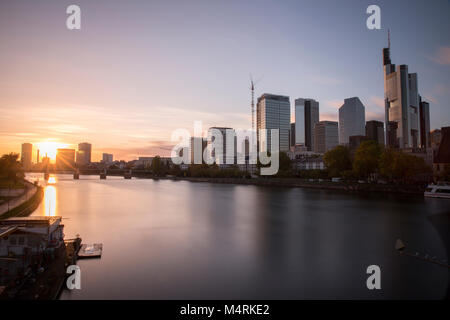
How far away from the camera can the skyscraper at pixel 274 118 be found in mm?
165875

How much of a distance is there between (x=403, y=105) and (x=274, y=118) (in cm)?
8996

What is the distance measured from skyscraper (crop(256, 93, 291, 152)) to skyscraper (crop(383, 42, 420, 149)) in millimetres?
73298

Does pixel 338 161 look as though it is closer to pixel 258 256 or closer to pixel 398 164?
pixel 398 164

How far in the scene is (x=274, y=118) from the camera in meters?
168

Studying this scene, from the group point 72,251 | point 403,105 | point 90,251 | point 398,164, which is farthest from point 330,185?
point 403,105

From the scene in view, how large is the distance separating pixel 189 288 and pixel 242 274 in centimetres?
273

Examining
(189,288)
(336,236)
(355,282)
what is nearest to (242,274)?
(189,288)

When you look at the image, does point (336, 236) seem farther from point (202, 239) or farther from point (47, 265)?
point (47, 265)

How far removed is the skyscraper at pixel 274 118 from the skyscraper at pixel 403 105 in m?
73.3

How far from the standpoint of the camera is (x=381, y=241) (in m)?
18.8

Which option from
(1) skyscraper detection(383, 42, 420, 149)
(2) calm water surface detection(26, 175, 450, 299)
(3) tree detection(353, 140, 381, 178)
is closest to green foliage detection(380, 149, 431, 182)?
(3) tree detection(353, 140, 381, 178)

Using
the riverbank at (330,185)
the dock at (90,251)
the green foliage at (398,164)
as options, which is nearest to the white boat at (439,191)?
the riverbank at (330,185)

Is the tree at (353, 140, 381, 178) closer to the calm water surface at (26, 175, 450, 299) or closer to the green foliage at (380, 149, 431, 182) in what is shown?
the green foliage at (380, 149, 431, 182)
